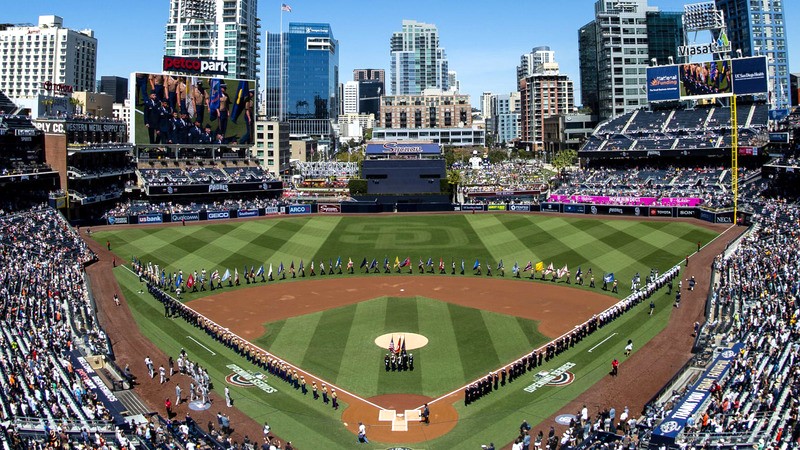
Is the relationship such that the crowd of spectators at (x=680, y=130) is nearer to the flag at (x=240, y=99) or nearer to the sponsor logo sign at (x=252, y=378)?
the flag at (x=240, y=99)

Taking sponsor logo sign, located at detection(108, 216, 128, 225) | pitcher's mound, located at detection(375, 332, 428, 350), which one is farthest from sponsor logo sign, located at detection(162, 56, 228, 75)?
pitcher's mound, located at detection(375, 332, 428, 350)

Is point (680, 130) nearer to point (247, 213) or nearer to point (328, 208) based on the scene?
point (328, 208)

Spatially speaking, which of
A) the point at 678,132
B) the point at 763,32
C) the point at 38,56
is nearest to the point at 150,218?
the point at 678,132

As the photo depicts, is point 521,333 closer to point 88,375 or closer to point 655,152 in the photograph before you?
point 88,375

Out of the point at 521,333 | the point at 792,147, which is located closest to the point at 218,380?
the point at 521,333

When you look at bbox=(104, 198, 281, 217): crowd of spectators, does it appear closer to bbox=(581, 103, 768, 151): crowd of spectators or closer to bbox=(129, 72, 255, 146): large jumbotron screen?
bbox=(129, 72, 255, 146): large jumbotron screen
